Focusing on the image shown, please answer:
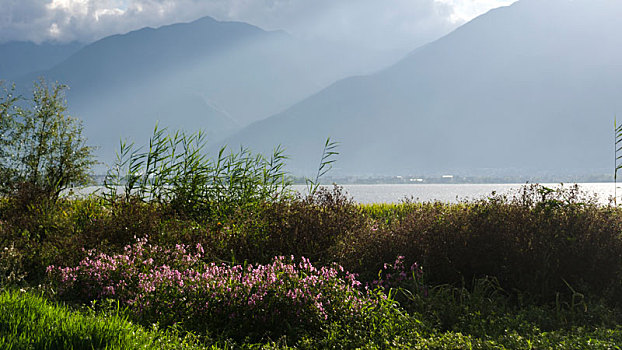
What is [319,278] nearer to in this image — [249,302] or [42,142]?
[249,302]

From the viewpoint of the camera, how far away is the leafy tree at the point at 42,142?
12.5m

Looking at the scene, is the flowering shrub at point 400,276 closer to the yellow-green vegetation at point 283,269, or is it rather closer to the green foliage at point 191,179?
the yellow-green vegetation at point 283,269

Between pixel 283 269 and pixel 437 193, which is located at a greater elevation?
pixel 283 269

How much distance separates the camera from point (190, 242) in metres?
5.94

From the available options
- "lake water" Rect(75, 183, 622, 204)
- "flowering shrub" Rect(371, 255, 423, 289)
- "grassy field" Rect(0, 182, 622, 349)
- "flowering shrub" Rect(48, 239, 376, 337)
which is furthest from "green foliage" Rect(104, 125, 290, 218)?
"flowering shrub" Rect(48, 239, 376, 337)

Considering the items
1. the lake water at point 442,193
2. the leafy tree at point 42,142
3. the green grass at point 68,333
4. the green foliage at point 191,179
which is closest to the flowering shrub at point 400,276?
the lake water at point 442,193

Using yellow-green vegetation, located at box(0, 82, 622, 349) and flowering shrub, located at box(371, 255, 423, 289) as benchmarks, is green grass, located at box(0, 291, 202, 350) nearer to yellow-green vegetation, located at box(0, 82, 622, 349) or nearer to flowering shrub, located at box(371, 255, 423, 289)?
yellow-green vegetation, located at box(0, 82, 622, 349)

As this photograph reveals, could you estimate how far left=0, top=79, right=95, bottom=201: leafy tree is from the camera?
1255 cm

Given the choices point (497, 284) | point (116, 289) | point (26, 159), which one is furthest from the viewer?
point (26, 159)

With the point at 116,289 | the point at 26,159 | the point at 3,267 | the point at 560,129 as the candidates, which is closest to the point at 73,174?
the point at 26,159

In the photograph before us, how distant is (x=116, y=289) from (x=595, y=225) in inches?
198

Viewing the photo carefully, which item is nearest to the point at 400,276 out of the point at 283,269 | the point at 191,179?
the point at 283,269

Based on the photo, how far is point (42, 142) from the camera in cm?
1249

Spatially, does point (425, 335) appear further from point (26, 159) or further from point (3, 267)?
point (26, 159)
